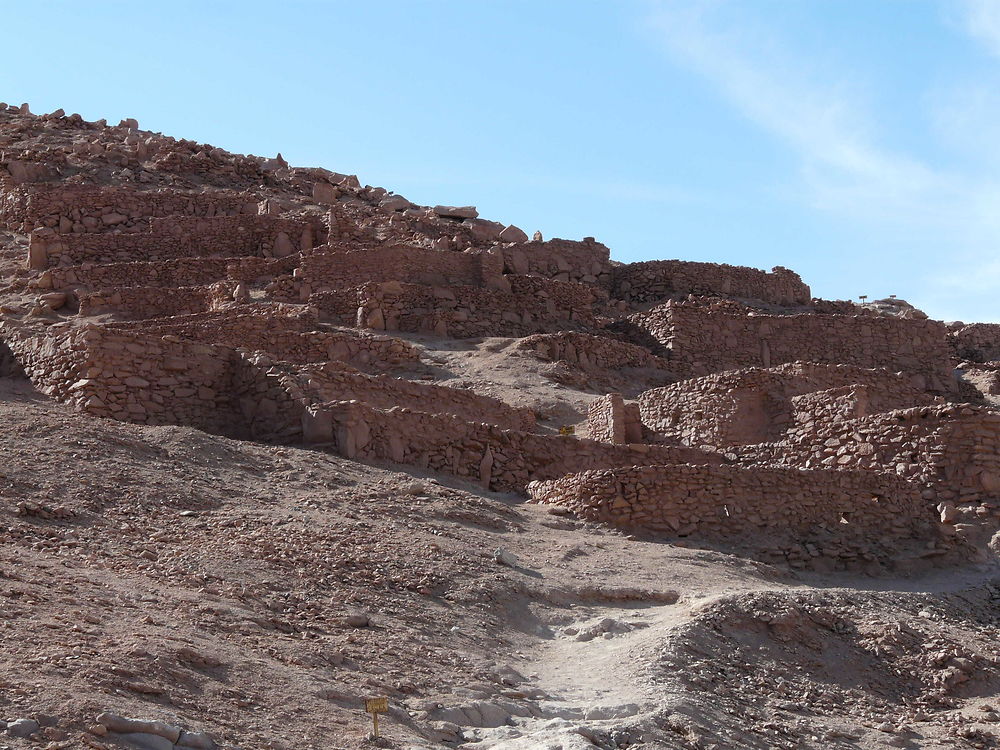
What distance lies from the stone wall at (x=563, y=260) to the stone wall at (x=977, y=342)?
7.30 m

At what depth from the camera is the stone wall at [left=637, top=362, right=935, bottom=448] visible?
2012 cm

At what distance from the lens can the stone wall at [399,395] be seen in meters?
16.0

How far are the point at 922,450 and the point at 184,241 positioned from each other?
17.1 meters

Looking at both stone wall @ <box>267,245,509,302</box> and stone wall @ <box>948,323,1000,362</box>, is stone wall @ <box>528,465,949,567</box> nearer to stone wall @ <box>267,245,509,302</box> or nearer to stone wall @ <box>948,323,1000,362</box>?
stone wall @ <box>267,245,509,302</box>

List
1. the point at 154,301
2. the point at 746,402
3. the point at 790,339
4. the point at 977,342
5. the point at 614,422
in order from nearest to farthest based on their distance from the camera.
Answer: the point at 614,422 → the point at 746,402 → the point at 154,301 → the point at 790,339 → the point at 977,342

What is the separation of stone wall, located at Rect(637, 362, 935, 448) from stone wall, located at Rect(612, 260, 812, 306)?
8.97m

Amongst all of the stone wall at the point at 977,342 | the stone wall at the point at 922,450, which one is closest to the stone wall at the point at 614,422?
the stone wall at the point at 922,450

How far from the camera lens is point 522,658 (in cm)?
1023

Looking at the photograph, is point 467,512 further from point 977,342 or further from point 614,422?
point 977,342

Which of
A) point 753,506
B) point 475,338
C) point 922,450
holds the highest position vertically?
point 475,338

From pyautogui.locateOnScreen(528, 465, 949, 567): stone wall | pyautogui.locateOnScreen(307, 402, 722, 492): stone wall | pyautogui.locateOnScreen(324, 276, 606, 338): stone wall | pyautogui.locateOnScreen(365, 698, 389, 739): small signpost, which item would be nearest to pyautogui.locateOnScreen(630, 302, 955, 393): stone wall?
pyautogui.locateOnScreen(324, 276, 606, 338): stone wall

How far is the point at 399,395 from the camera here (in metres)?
17.0

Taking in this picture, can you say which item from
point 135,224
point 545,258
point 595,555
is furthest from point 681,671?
point 135,224

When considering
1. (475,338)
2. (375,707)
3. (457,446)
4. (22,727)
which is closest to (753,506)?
(457,446)
